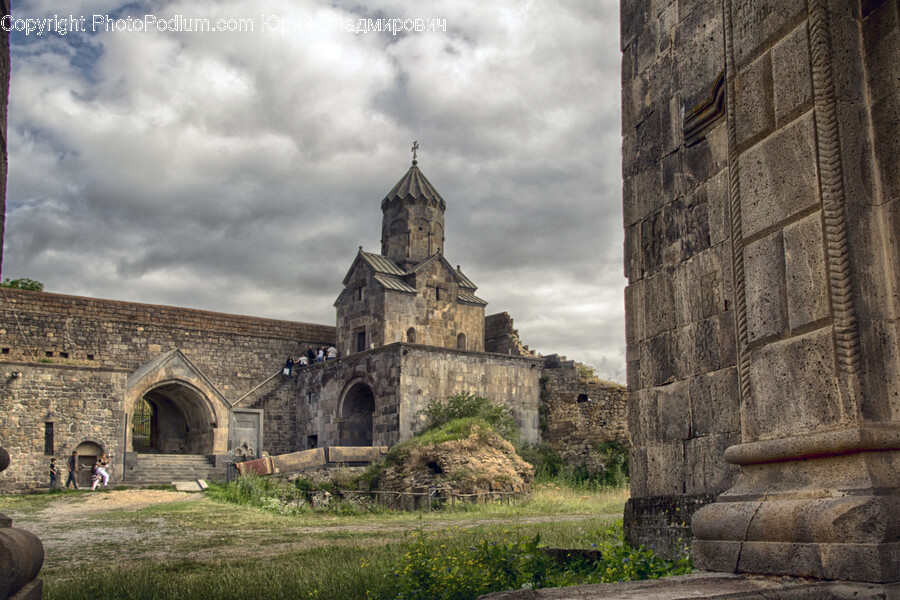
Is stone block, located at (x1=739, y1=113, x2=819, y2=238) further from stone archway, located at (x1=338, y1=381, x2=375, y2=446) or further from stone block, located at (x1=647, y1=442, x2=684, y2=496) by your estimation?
stone archway, located at (x1=338, y1=381, x2=375, y2=446)

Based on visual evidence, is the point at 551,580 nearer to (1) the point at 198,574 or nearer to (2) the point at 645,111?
(1) the point at 198,574

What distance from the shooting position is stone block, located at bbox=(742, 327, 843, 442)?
3.34 m

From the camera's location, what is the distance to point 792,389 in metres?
3.51

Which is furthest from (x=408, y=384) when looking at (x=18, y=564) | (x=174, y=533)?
(x=18, y=564)

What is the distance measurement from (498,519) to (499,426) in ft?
33.1

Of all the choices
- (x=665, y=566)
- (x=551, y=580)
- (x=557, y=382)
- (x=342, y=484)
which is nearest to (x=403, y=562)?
(x=551, y=580)

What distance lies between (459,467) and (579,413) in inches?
313

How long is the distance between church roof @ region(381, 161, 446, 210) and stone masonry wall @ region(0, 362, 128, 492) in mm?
11394

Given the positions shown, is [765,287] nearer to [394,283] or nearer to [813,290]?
[813,290]

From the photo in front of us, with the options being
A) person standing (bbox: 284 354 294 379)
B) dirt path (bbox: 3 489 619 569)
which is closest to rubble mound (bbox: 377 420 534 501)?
dirt path (bbox: 3 489 619 569)

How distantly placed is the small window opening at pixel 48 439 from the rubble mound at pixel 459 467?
31.8 ft

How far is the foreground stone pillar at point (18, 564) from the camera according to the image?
3.31m

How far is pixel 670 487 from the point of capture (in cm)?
687

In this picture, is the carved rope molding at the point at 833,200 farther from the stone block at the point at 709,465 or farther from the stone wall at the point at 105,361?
the stone wall at the point at 105,361
